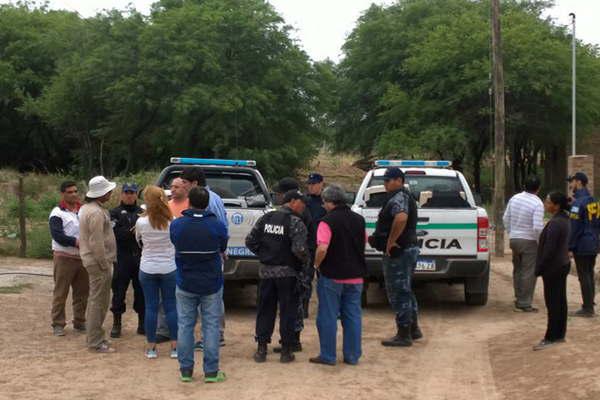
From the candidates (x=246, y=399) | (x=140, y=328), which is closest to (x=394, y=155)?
(x=140, y=328)

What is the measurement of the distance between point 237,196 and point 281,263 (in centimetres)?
376

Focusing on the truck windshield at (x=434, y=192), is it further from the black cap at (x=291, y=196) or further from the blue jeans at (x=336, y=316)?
the black cap at (x=291, y=196)

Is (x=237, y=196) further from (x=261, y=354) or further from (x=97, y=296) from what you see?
(x=261, y=354)

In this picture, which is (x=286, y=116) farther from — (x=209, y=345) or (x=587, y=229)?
(x=209, y=345)

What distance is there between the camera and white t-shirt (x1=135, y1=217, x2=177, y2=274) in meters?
7.79

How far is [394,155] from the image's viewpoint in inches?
1438

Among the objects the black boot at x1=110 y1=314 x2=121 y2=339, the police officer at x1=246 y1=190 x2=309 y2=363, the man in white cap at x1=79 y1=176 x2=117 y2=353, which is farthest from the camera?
the black boot at x1=110 y1=314 x2=121 y2=339

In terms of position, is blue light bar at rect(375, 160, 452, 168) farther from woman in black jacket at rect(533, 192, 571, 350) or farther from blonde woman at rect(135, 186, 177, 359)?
blonde woman at rect(135, 186, 177, 359)

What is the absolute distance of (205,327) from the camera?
7.16m

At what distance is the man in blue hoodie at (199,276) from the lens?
6938 millimetres

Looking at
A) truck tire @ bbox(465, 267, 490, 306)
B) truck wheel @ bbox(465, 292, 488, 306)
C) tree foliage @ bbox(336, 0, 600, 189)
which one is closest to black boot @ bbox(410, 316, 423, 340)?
truck tire @ bbox(465, 267, 490, 306)

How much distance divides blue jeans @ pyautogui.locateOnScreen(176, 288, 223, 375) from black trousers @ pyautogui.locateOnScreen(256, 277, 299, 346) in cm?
85

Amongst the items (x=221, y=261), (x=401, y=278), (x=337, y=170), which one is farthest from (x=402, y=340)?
(x=337, y=170)

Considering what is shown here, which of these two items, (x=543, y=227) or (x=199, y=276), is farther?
(x=543, y=227)
